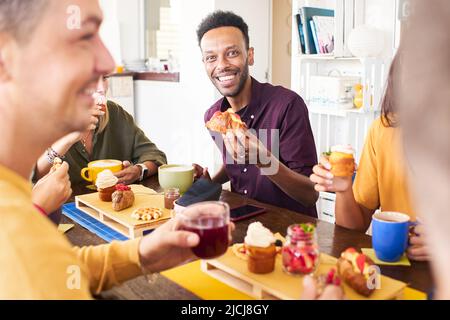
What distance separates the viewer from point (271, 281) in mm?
1056

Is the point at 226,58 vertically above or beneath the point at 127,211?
above

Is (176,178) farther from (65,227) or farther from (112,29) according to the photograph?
(112,29)

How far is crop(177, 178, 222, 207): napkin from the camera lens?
151 centimetres

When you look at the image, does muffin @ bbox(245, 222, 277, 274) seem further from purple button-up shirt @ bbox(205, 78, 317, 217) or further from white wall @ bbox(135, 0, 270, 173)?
white wall @ bbox(135, 0, 270, 173)

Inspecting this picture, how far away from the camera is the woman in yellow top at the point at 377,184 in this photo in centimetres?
157

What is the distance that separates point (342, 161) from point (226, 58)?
1133 millimetres

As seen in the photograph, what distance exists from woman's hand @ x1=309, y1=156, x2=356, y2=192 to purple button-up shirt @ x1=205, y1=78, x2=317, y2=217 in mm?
598

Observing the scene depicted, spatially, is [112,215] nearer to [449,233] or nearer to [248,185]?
[248,185]

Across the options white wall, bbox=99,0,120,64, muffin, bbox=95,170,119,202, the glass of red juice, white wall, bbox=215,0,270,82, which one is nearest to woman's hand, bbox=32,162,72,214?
muffin, bbox=95,170,119,202

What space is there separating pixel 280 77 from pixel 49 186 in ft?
13.0

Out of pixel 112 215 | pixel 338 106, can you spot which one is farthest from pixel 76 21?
pixel 338 106

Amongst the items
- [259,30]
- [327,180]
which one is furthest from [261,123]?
[259,30]

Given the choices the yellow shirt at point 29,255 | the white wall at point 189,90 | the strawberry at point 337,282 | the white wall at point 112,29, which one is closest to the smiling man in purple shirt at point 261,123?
the strawberry at point 337,282

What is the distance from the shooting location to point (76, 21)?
75cm
